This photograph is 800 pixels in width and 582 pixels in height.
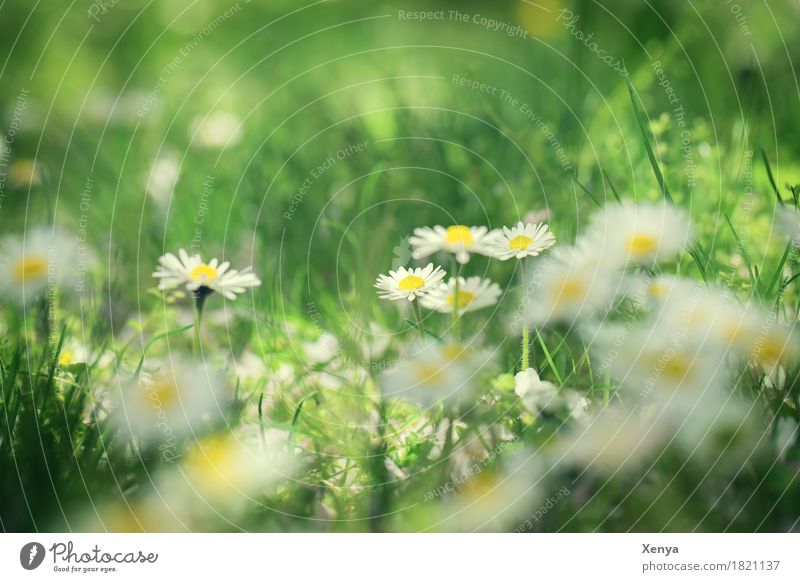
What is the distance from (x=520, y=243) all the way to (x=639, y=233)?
0.10m

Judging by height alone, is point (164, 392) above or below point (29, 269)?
below

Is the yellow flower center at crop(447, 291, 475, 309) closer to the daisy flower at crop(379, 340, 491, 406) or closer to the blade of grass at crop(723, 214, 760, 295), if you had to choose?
the daisy flower at crop(379, 340, 491, 406)

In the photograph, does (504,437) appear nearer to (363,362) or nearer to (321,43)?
(363,362)

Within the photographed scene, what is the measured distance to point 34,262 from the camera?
701mm

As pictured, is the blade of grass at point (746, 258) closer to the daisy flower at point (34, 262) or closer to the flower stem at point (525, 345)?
the flower stem at point (525, 345)

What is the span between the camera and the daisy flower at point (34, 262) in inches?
27.3

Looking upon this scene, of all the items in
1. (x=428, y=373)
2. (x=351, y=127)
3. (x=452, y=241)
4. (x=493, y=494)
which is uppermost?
(x=351, y=127)

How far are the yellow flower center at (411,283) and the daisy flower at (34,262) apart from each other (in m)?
0.28

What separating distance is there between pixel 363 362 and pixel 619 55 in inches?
14.4
